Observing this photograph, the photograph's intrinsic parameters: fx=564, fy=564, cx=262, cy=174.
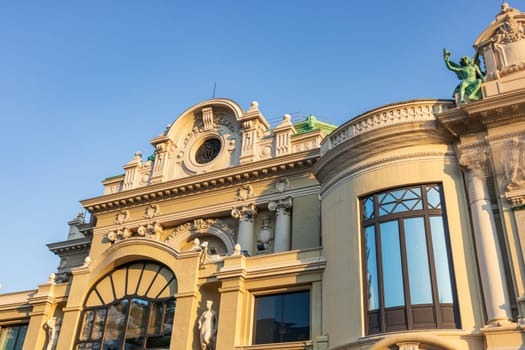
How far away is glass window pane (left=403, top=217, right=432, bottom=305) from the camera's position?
16.1 metres

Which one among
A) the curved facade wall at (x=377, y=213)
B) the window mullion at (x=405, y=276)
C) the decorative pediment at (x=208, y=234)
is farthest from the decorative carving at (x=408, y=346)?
the decorative pediment at (x=208, y=234)

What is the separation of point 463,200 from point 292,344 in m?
7.11

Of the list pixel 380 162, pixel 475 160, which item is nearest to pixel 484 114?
pixel 475 160

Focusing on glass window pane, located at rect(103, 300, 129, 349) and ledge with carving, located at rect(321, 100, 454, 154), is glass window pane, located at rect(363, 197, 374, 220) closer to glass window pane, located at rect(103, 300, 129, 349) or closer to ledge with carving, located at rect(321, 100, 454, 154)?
ledge with carving, located at rect(321, 100, 454, 154)

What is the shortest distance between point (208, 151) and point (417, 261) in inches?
661

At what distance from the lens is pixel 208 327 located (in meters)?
19.7

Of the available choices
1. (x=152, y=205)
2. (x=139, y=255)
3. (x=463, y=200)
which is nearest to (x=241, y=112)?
(x=152, y=205)

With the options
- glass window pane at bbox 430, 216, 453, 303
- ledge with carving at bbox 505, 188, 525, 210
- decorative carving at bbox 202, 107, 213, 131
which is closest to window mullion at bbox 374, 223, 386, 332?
glass window pane at bbox 430, 216, 453, 303

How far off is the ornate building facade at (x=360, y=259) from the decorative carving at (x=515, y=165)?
41mm

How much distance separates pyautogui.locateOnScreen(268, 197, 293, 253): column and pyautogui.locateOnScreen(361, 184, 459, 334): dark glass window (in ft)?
25.8

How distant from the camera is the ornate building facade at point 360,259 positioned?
1598 cm

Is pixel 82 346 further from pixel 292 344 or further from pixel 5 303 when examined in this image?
pixel 292 344

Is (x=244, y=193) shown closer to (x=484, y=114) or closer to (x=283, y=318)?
(x=283, y=318)

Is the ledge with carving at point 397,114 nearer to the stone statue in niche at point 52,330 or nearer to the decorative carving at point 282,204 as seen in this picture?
the decorative carving at point 282,204
